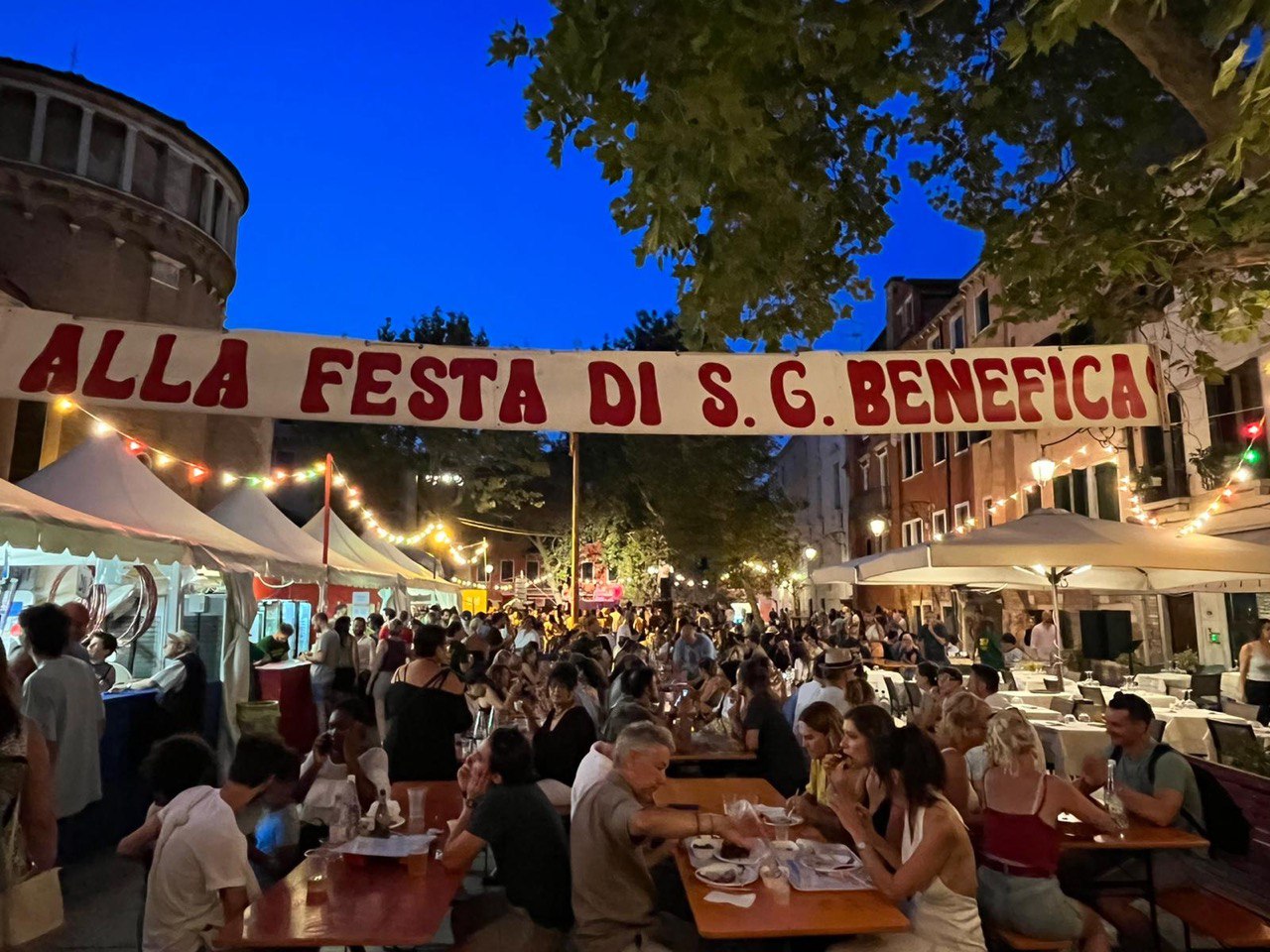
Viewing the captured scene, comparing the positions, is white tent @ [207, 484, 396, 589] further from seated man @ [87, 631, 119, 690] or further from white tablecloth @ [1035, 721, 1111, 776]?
white tablecloth @ [1035, 721, 1111, 776]

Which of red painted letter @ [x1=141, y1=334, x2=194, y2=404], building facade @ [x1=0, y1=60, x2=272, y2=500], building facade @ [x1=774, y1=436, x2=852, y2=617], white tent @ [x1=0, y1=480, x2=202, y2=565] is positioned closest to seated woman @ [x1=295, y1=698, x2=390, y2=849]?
red painted letter @ [x1=141, y1=334, x2=194, y2=404]

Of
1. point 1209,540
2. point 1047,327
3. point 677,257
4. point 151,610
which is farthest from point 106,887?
point 1047,327

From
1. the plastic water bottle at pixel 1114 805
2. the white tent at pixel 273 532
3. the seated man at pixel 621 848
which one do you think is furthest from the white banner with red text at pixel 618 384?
the white tent at pixel 273 532

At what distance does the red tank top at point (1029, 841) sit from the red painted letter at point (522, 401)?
312 centimetres

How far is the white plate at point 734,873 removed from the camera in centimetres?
371

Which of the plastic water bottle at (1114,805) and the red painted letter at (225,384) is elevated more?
the red painted letter at (225,384)

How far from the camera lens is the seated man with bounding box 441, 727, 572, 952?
3.72m

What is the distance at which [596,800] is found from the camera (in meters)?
3.72

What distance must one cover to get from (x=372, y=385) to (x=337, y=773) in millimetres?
2334

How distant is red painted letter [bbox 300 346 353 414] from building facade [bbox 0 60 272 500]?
45.8ft

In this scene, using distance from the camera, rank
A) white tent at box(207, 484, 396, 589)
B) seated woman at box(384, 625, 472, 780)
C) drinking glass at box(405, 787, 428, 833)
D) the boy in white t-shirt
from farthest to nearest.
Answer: white tent at box(207, 484, 396, 589)
seated woman at box(384, 625, 472, 780)
drinking glass at box(405, 787, 428, 833)
the boy in white t-shirt

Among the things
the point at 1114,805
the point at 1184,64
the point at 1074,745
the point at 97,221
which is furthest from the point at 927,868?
the point at 97,221

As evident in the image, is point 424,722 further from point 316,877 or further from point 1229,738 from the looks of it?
point 1229,738

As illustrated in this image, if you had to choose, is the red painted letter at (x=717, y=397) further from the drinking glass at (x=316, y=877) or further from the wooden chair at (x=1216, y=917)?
the wooden chair at (x=1216, y=917)
